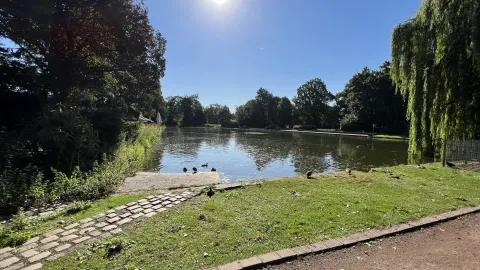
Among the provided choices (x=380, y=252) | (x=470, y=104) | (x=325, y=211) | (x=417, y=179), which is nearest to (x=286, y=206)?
(x=325, y=211)

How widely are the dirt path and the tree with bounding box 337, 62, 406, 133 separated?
42.9 m

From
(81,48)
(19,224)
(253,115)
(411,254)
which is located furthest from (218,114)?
(411,254)

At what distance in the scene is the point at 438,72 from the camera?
31.2 ft

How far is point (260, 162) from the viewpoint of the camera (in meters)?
15.0

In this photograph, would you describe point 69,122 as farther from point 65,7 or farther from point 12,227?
point 65,7

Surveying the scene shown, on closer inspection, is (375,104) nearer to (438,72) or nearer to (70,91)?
(438,72)

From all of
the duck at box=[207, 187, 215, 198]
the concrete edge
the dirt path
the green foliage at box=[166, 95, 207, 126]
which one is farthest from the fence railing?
the green foliage at box=[166, 95, 207, 126]

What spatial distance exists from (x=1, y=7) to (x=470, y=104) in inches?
755

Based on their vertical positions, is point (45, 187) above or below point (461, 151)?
below

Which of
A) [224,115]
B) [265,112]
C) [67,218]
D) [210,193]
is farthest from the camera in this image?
[224,115]

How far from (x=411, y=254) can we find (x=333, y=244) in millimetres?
892

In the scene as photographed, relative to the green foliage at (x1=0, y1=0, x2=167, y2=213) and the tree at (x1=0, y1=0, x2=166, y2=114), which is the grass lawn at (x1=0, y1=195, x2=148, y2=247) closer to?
the green foliage at (x1=0, y1=0, x2=167, y2=213)

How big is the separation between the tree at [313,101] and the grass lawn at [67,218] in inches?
2224

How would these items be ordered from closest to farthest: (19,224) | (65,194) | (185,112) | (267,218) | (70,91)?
(19,224) < (267,218) < (65,194) < (70,91) < (185,112)
